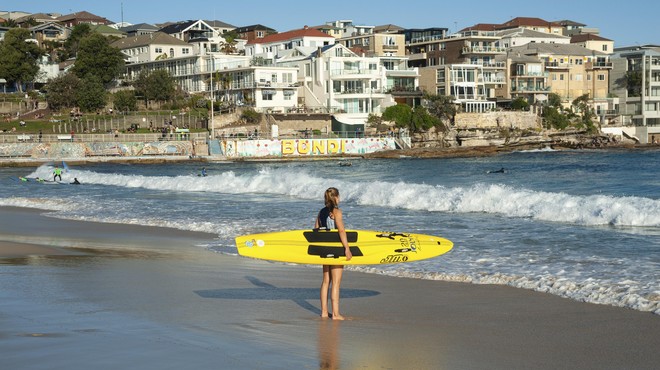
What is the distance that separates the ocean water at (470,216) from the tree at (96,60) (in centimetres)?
5246

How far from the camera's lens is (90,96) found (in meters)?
88.1

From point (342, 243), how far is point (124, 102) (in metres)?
82.4

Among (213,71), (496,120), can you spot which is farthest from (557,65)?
(213,71)

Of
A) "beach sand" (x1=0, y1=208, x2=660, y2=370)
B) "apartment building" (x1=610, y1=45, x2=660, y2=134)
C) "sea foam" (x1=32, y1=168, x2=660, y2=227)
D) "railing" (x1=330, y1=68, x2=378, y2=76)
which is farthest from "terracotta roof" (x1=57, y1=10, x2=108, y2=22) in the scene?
"beach sand" (x1=0, y1=208, x2=660, y2=370)

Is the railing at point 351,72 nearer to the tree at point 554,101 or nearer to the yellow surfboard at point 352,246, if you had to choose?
the tree at point 554,101

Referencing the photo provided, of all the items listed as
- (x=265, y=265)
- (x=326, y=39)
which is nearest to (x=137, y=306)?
(x=265, y=265)

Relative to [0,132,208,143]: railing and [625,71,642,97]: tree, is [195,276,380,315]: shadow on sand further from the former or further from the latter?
[625,71,642,97]: tree

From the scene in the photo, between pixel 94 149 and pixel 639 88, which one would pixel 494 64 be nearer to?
pixel 639 88

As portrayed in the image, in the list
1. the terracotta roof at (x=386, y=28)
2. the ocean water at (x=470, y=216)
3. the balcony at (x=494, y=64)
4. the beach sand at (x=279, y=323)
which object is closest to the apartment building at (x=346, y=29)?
the terracotta roof at (x=386, y=28)

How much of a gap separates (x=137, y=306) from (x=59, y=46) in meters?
117

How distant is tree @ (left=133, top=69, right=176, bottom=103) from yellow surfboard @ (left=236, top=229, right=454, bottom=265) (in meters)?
82.5

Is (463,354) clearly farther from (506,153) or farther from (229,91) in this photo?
(229,91)

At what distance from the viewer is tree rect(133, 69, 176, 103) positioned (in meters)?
91.2

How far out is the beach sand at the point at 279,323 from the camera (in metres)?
8.05
